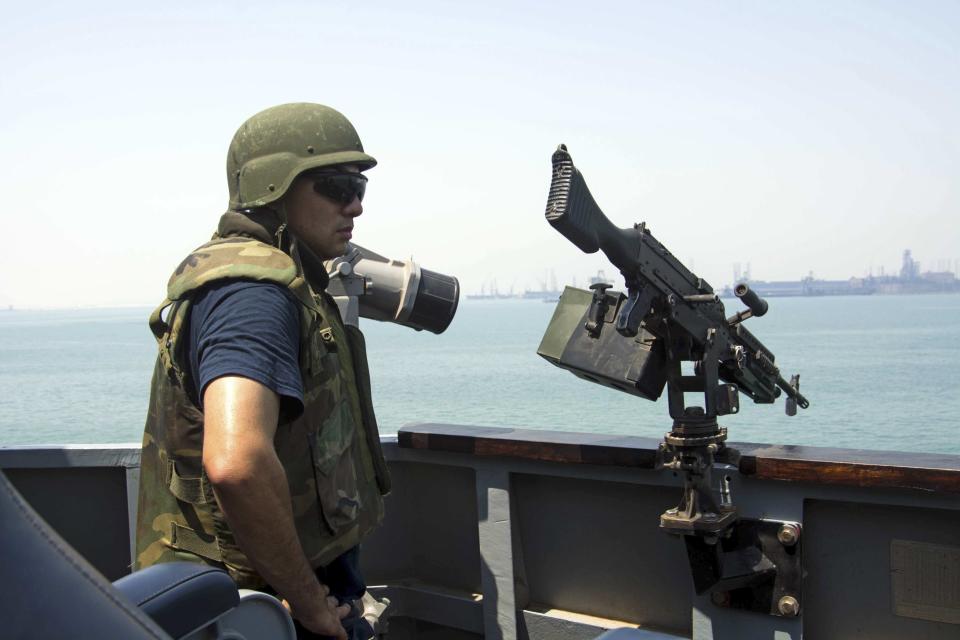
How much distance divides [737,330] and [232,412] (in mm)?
2132

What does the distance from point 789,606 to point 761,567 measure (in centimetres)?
14

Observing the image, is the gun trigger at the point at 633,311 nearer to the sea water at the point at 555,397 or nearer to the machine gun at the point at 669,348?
the machine gun at the point at 669,348

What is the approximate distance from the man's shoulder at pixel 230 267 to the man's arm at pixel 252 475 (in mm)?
267

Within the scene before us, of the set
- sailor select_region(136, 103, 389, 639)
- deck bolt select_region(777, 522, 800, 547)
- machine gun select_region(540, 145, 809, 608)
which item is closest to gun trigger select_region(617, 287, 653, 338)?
machine gun select_region(540, 145, 809, 608)

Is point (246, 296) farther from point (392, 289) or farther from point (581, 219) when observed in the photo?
point (392, 289)

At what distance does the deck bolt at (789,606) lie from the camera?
3.07 meters

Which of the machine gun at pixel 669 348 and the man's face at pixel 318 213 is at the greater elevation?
the man's face at pixel 318 213

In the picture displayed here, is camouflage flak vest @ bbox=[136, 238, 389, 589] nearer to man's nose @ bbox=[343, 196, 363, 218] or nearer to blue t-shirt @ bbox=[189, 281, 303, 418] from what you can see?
blue t-shirt @ bbox=[189, 281, 303, 418]

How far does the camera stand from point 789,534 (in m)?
3.07

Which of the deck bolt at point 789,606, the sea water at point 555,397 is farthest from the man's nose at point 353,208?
the sea water at point 555,397

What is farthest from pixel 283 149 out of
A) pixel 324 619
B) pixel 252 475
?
pixel 324 619

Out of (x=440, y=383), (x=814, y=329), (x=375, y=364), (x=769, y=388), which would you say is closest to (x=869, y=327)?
(x=814, y=329)

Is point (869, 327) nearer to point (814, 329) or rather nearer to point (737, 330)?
point (814, 329)

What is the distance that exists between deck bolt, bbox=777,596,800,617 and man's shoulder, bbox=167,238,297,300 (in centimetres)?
188
